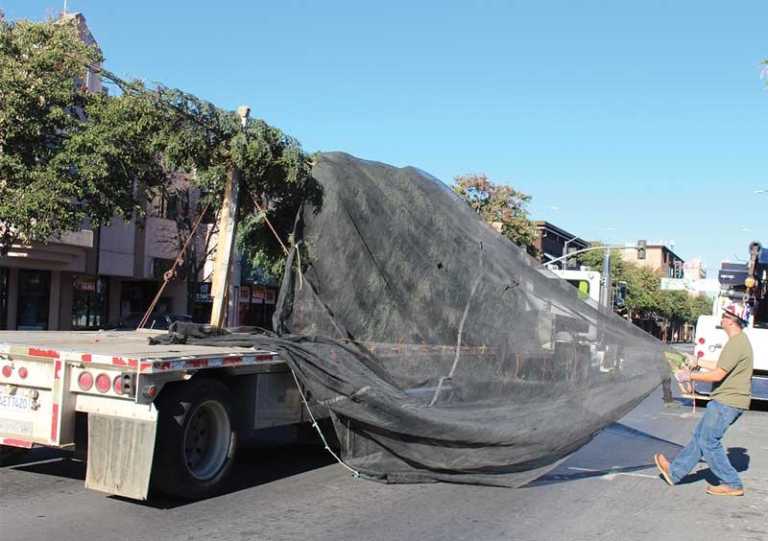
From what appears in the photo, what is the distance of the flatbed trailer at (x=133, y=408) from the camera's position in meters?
5.75

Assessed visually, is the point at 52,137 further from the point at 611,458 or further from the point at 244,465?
the point at 611,458

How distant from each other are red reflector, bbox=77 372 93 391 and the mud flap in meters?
0.22

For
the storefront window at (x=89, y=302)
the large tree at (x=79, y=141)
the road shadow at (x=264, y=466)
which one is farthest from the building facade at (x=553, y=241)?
the road shadow at (x=264, y=466)

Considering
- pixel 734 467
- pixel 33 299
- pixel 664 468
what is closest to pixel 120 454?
pixel 664 468

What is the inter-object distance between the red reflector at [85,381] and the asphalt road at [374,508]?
0.94 metres

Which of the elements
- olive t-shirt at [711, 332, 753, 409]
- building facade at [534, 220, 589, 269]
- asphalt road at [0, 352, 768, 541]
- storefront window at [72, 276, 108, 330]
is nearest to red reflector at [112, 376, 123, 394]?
asphalt road at [0, 352, 768, 541]

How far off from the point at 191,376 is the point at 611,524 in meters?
3.53

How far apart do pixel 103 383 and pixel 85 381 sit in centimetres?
20

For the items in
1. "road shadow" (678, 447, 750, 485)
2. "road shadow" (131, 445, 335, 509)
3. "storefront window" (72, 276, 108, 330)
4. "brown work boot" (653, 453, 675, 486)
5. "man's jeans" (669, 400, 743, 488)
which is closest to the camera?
"road shadow" (131, 445, 335, 509)

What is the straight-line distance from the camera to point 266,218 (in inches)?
Result: 367

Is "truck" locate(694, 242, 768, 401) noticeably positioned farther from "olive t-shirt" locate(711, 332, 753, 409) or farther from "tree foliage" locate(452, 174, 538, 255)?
"tree foliage" locate(452, 174, 538, 255)

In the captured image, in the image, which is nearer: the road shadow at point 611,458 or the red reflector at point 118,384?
the red reflector at point 118,384

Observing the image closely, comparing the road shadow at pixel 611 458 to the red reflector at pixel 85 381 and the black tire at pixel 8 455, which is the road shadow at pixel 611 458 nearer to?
the red reflector at pixel 85 381

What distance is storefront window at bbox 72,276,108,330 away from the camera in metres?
26.2
